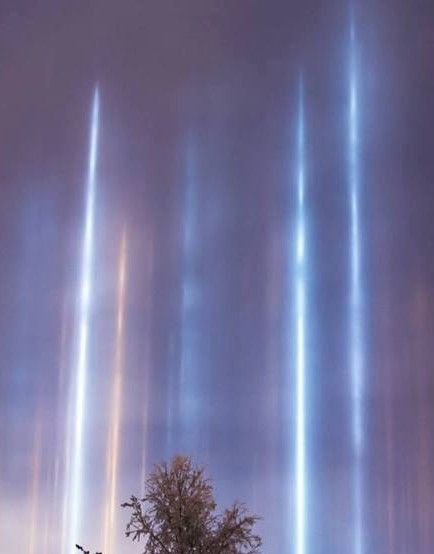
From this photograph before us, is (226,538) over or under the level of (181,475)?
under

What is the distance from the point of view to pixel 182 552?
24.1 m

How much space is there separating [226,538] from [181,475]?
2.05 m

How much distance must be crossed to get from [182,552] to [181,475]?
6.66 ft

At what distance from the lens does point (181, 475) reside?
25.0 m

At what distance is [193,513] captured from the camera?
24.3m

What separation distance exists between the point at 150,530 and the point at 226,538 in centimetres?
202

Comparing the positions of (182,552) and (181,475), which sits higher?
(181,475)

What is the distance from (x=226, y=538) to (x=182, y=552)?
1.22m

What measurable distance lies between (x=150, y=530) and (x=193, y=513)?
1.25 meters

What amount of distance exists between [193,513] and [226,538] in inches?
43.3

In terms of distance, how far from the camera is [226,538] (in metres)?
24.4

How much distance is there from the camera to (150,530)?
2447cm
